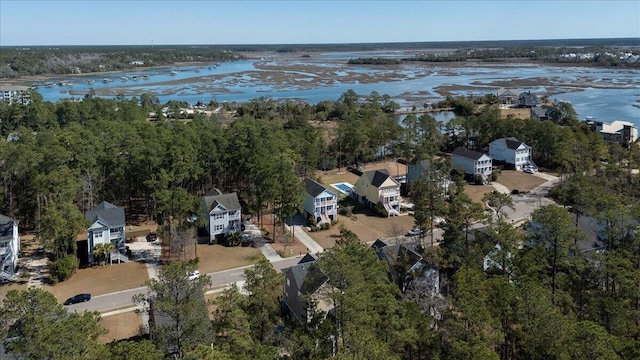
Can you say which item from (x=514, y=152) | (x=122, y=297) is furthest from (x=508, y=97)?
(x=122, y=297)

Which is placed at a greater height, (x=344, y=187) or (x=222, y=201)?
(x=222, y=201)

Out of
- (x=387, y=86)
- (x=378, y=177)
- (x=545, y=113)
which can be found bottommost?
(x=378, y=177)

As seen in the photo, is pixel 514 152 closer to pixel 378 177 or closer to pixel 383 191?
pixel 378 177

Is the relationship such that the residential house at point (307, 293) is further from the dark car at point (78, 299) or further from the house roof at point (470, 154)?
the house roof at point (470, 154)

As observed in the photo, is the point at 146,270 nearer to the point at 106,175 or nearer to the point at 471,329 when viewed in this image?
the point at 106,175

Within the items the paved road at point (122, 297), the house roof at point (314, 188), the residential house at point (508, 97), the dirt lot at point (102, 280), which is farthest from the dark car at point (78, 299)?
the residential house at point (508, 97)

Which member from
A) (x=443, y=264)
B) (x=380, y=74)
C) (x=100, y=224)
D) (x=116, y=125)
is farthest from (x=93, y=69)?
(x=443, y=264)

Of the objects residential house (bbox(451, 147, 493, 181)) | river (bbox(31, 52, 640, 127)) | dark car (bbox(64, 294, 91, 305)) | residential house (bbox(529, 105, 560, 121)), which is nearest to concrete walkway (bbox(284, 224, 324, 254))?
dark car (bbox(64, 294, 91, 305))
